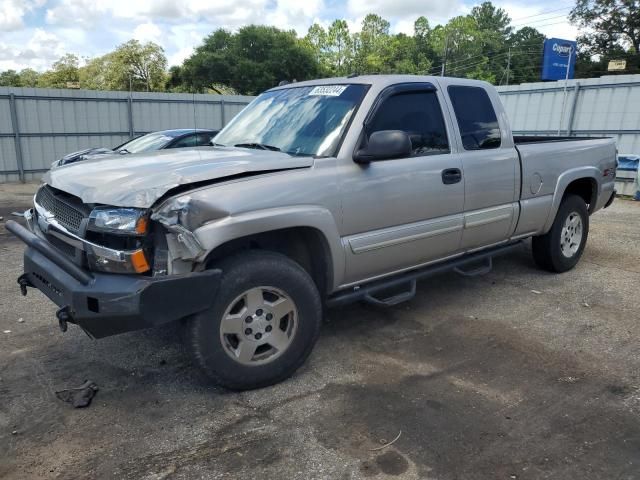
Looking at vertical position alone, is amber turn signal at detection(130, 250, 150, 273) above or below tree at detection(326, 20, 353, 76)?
below

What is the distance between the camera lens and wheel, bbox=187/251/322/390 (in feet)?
9.78

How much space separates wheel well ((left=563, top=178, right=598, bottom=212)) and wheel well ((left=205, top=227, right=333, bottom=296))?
11.0ft

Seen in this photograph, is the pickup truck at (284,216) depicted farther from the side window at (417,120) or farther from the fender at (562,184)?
the fender at (562,184)

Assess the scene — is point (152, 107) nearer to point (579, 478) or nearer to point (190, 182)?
point (190, 182)

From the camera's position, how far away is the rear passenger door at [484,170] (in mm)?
4367

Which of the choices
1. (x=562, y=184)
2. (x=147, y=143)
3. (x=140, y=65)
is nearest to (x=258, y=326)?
(x=562, y=184)

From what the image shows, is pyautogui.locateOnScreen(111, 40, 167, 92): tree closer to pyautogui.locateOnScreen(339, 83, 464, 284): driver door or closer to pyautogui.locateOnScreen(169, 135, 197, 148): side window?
pyautogui.locateOnScreen(169, 135, 197, 148): side window

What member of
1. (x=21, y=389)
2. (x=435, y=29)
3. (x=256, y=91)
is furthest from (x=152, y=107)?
(x=435, y=29)

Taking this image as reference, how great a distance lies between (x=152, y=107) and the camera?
664 inches

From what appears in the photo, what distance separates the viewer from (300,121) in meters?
3.92

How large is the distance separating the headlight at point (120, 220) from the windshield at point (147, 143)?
25.4 ft

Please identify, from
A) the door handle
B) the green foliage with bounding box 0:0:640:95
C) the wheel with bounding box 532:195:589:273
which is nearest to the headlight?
the door handle

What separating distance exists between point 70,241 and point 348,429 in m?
1.91

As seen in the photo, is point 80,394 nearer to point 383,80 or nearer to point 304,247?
point 304,247
